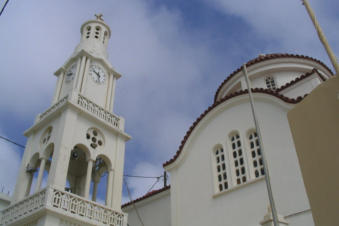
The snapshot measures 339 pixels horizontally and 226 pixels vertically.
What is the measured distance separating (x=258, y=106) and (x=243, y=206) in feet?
10.1

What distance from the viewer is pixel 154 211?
1462 cm

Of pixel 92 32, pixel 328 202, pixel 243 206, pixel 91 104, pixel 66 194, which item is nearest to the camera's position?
pixel 328 202

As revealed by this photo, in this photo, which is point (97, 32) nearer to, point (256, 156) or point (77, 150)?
point (77, 150)

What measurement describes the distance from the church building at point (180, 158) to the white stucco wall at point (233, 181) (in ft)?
0.10

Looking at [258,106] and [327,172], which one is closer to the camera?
[327,172]

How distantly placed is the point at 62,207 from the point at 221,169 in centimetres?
493

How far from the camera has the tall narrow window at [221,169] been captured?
10.9 meters

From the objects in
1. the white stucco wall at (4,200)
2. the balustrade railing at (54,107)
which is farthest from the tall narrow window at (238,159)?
the white stucco wall at (4,200)

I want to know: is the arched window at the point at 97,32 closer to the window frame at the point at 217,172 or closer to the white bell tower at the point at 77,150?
the white bell tower at the point at 77,150

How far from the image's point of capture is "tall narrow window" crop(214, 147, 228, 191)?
1085 cm

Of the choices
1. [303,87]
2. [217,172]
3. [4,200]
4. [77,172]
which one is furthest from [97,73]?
[4,200]

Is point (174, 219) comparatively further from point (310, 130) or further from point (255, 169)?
point (310, 130)

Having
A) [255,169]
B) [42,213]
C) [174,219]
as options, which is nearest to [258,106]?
[255,169]

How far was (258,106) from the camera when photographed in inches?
429
